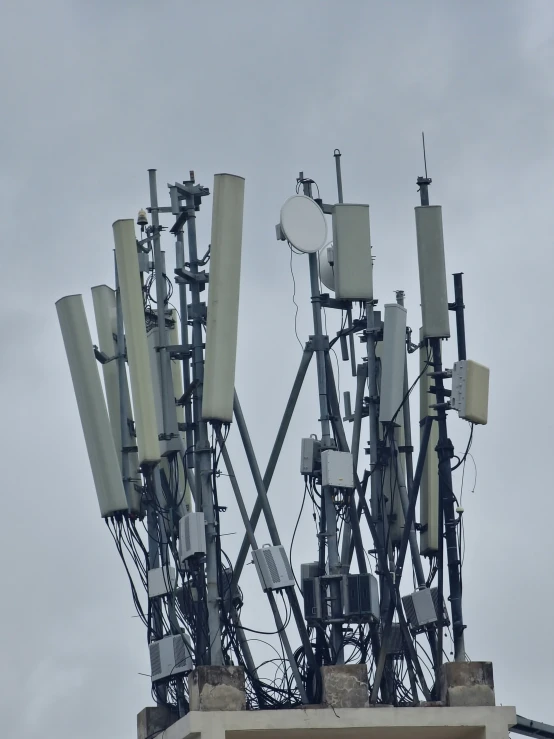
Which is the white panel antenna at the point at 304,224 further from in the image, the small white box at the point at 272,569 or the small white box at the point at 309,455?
the small white box at the point at 272,569

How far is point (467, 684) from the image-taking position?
78.0 ft

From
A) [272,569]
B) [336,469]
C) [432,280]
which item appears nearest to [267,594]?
[272,569]

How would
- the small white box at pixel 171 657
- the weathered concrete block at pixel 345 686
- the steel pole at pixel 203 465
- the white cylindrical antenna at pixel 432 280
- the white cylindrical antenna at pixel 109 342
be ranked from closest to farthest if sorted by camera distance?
the weathered concrete block at pixel 345 686 → the steel pole at pixel 203 465 → the small white box at pixel 171 657 → the white cylindrical antenna at pixel 432 280 → the white cylindrical antenna at pixel 109 342

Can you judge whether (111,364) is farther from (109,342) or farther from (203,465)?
(203,465)

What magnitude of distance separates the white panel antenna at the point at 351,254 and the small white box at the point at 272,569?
4.11 metres

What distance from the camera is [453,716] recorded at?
2345 centimetres

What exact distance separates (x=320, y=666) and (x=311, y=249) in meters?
6.20

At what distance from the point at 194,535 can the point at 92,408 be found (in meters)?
3.21

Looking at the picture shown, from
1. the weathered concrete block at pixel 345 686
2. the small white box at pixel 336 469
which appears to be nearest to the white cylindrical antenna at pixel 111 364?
the small white box at pixel 336 469

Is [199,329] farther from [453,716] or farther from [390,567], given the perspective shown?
[453,716]

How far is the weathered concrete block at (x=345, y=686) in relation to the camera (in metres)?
23.2

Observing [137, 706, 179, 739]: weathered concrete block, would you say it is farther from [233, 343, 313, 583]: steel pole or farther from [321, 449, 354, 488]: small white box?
[321, 449, 354, 488]: small white box

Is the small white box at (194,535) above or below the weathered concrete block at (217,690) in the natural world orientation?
above

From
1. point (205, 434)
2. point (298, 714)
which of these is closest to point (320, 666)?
point (298, 714)
